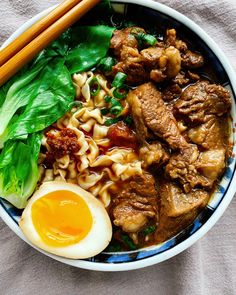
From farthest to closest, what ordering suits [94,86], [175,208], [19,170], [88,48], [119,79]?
[94,86] < [88,48] < [119,79] < [19,170] < [175,208]

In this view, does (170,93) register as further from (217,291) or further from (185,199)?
(217,291)

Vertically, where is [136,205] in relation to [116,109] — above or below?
below

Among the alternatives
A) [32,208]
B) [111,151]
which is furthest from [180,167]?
[32,208]

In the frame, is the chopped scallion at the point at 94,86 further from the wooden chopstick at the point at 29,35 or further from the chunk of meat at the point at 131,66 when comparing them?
the wooden chopstick at the point at 29,35

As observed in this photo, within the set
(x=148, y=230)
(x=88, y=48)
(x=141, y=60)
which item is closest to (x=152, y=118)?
(x=141, y=60)

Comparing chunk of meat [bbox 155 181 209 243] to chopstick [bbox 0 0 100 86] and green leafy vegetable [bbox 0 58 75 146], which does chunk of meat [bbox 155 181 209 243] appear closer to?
A: green leafy vegetable [bbox 0 58 75 146]

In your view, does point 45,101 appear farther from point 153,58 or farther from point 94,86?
point 153,58
